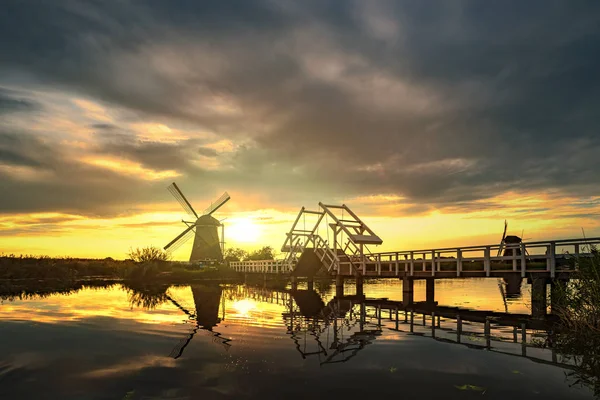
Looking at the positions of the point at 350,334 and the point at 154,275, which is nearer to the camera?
the point at 350,334

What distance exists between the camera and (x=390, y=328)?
17.5 m

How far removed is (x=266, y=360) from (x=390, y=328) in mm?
7494

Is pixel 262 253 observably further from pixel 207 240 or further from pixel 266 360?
pixel 266 360

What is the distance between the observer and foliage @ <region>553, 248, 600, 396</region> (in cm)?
1302

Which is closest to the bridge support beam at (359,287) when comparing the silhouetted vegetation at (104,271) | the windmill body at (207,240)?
the silhouetted vegetation at (104,271)

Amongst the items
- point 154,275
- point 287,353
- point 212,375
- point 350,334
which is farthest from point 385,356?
point 154,275

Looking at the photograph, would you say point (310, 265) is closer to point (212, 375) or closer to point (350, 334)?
point (350, 334)

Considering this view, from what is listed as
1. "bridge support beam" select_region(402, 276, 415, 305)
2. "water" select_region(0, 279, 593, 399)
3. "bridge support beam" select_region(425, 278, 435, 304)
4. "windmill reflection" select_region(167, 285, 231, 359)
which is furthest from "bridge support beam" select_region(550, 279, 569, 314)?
"windmill reflection" select_region(167, 285, 231, 359)

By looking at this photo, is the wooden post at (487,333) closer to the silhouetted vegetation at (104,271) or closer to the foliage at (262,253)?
the silhouetted vegetation at (104,271)

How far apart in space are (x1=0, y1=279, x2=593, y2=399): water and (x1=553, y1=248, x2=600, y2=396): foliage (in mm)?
854

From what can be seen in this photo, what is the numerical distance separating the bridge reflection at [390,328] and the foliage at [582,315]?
1.62 ft

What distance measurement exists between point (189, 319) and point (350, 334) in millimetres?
7920

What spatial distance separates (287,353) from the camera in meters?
12.6

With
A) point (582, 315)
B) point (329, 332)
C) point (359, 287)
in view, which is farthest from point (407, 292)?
point (329, 332)
